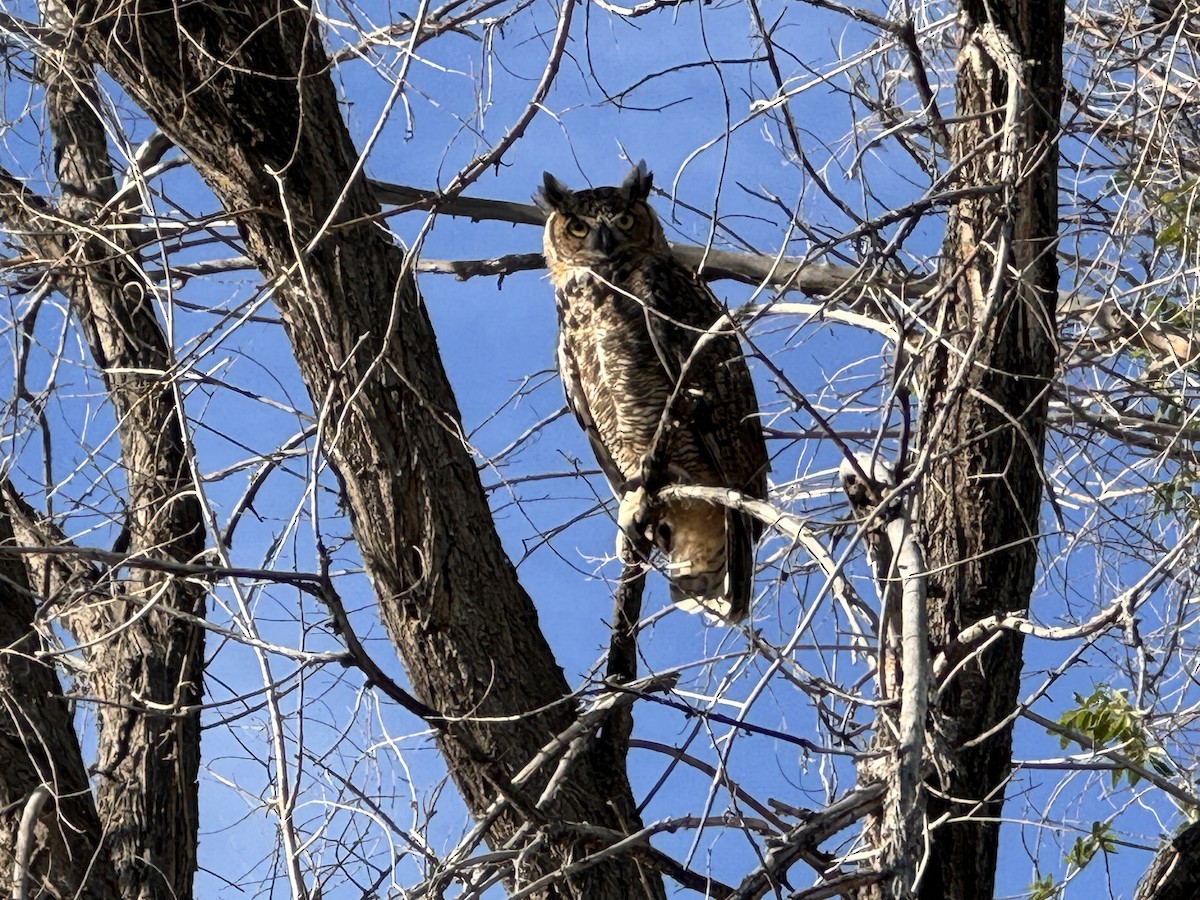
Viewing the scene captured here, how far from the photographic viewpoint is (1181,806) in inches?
113

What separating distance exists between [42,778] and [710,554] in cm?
187

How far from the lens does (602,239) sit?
3973mm

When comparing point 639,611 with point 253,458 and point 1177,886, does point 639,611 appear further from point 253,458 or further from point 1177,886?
point 1177,886

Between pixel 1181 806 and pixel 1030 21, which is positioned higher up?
pixel 1030 21

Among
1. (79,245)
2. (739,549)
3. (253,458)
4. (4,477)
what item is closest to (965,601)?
(739,549)

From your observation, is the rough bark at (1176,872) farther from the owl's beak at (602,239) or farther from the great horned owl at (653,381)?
the owl's beak at (602,239)

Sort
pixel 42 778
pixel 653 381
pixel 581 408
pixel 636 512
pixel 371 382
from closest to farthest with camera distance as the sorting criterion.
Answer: pixel 371 382
pixel 42 778
pixel 636 512
pixel 653 381
pixel 581 408

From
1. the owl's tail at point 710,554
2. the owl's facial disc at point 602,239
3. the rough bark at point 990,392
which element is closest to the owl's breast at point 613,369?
the owl's facial disc at point 602,239

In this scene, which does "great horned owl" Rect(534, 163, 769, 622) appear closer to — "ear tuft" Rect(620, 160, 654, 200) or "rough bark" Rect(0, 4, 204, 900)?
"ear tuft" Rect(620, 160, 654, 200)

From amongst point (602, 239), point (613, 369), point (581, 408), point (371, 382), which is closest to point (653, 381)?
point (613, 369)

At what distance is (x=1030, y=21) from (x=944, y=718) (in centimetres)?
150

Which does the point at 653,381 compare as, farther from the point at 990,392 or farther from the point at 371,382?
the point at 371,382

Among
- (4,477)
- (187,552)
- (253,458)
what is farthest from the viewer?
(187,552)

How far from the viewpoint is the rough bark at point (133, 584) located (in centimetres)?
347
